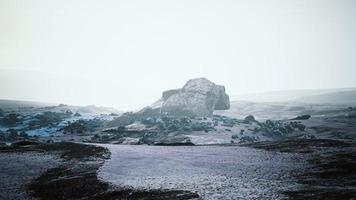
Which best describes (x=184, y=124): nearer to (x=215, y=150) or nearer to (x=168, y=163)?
(x=215, y=150)

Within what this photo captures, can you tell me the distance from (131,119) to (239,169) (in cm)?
3772

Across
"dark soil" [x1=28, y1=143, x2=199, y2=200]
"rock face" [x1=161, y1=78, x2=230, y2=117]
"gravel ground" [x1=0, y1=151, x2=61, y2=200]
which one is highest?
"rock face" [x1=161, y1=78, x2=230, y2=117]

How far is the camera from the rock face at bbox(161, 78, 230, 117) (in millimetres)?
51938

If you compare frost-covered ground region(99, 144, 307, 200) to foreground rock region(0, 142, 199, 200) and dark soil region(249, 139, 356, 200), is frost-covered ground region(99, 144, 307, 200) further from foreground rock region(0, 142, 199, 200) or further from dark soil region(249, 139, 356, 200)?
foreground rock region(0, 142, 199, 200)

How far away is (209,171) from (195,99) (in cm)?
3881

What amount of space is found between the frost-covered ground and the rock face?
30293 mm

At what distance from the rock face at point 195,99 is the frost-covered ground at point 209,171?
30293 mm

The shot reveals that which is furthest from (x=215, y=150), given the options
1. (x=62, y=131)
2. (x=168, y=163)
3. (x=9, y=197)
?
(x=62, y=131)

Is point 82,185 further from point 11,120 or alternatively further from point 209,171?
point 11,120

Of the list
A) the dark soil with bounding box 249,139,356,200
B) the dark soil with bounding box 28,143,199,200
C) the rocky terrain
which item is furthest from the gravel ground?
the dark soil with bounding box 249,139,356,200

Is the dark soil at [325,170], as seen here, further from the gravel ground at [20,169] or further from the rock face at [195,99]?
the rock face at [195,99]

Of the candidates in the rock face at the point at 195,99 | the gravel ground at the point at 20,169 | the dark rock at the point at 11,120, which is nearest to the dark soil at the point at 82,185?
the gravel ground at the point at 20,169

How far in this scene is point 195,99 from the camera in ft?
174

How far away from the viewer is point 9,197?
43.7 ft
